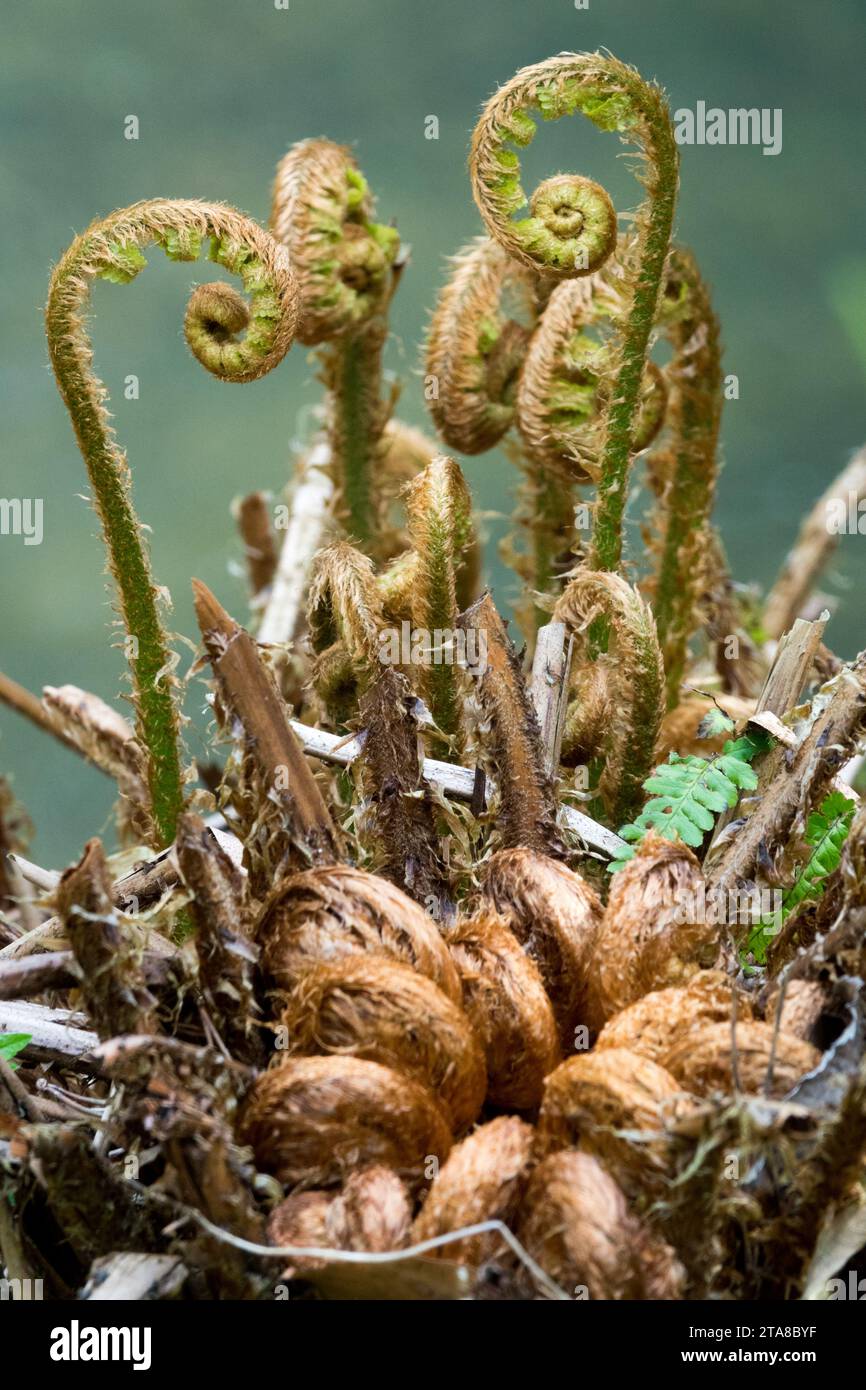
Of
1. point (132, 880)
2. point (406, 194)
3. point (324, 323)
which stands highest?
point (406, 194)

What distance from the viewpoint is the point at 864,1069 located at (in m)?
0.42

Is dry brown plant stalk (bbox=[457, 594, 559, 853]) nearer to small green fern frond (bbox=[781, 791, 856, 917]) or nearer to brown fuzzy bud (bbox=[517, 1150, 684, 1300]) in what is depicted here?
small green fern frond (bbox=[781, 791, 856, 917])

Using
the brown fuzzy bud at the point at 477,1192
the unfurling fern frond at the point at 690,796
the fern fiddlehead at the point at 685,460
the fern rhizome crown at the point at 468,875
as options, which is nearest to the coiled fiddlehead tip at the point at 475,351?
the fern rhizome crown at the point at 468,875

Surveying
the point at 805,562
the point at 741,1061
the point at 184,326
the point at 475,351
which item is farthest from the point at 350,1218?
the point at 805,562

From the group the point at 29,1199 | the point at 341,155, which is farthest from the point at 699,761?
the point at 341,155

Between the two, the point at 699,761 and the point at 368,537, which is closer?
the point at 699,761

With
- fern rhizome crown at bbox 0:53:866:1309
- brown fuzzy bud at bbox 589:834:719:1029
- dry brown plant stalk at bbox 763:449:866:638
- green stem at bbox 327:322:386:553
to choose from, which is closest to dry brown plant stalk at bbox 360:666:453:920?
fern rhizome crown at bbox 0:53:866:1309

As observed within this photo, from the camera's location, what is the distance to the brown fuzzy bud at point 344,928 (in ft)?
1.65

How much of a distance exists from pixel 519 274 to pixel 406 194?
2.76 feet

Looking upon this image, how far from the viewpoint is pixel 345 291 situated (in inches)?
35.5

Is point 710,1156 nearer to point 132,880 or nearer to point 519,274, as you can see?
point 132,880

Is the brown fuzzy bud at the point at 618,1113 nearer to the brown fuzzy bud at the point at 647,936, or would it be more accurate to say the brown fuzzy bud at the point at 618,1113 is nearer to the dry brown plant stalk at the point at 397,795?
the brown fuzzy bud at the point at 647,936

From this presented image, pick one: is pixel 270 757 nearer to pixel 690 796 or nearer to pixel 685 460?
pixel 690 796

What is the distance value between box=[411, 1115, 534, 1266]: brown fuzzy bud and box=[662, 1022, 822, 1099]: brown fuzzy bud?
59 mm
